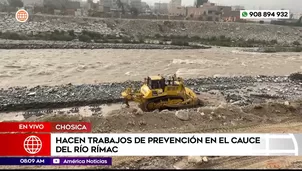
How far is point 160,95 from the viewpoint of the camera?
1149cm

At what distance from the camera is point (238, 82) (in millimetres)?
18578

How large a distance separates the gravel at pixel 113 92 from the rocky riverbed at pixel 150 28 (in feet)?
78.6

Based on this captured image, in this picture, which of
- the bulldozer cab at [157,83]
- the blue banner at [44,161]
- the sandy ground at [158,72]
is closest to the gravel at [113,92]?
the sandy ground at [158,72]

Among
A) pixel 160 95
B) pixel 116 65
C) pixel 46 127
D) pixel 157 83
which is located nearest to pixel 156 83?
pixel 157 83

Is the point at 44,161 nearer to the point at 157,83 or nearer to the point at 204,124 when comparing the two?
the point at 204,124

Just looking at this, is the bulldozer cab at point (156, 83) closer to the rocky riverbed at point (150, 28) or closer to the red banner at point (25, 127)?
the red banner at point (25, 127)

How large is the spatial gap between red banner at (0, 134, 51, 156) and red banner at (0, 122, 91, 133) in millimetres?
1176

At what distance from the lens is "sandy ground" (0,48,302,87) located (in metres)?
18.4

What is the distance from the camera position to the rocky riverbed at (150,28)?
128 ft

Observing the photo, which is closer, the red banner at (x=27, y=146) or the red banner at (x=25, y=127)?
the red banner at (x=27, y=146)

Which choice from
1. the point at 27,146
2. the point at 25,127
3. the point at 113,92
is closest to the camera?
the point at 27,146

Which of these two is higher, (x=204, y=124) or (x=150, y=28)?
(x=150, y=28)

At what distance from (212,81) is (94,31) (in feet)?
83.3

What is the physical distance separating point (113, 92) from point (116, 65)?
7.52 m
